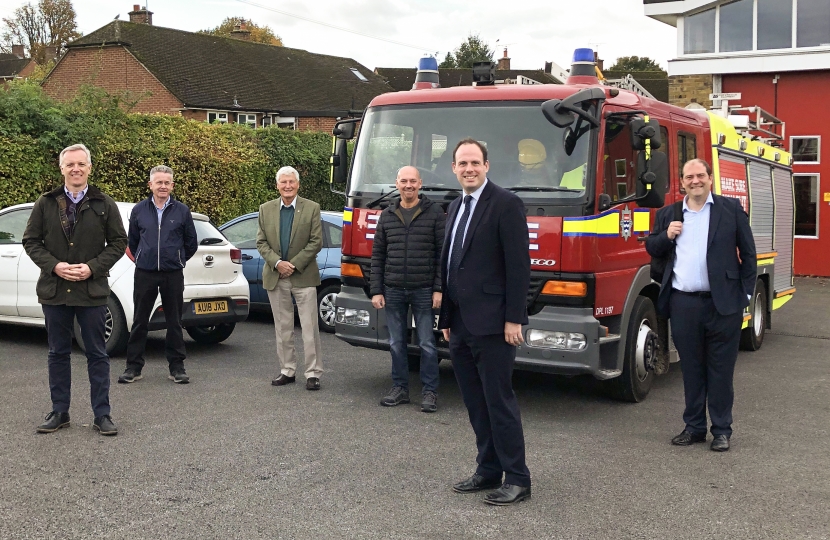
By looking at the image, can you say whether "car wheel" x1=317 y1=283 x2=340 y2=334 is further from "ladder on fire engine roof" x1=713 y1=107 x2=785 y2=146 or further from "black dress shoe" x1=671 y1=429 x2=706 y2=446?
"black dress shoe" x1=671 y1=429 x2=706 y2=446

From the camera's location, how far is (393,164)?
25.9 ft

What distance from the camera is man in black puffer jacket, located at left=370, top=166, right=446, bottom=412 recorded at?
730 centimetres

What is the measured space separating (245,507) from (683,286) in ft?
11.0

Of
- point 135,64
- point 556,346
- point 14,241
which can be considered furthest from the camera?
point 135,64

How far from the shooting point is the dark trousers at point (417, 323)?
7.43m

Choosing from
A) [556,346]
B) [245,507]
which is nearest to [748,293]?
[556,346]

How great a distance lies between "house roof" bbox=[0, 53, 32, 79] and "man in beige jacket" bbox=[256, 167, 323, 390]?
72249 mm

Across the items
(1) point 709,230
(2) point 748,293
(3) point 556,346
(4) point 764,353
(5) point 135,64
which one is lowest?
(4) point 764,353

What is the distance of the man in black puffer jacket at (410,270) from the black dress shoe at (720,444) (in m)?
2.16

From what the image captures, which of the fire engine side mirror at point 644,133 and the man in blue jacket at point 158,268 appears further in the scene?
the man in blue jacket at point 158,268

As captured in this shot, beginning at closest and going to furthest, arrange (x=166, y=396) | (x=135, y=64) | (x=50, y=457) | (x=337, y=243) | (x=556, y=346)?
(x=50, y=457)
(x=556, y=346)
(x=166, y=396)
(x=337, y=243)
(x=135, y=64)

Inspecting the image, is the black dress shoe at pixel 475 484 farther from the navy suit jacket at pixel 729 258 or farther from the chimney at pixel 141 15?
the chimney at pixel 141 15

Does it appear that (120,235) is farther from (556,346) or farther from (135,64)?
(135,64)

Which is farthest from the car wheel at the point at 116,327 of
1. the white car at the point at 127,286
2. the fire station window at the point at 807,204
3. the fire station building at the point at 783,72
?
the fire station window at the point at 807,204
